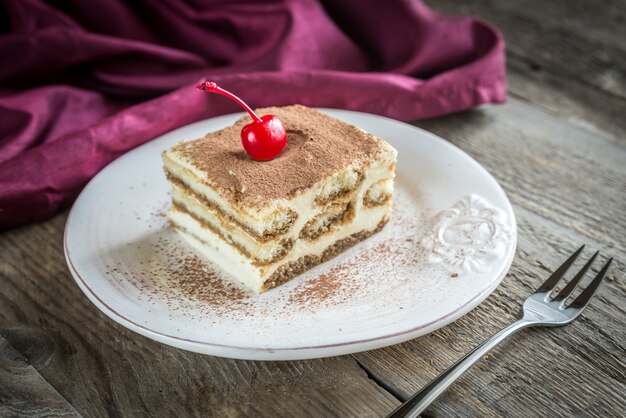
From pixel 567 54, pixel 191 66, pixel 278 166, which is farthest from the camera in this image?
pixel 567 54

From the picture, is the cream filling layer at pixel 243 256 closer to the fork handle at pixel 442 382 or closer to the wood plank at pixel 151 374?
the wood plank at pixel 151 374

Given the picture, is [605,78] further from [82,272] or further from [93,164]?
[82,272]

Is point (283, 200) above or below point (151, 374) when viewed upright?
above

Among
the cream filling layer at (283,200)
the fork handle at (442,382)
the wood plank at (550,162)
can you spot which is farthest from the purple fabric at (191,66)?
the fork handle at (442,382)

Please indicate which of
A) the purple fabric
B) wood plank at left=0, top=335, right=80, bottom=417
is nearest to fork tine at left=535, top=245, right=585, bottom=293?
the purple fabric

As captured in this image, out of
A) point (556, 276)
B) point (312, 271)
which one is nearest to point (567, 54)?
point (556, 276)

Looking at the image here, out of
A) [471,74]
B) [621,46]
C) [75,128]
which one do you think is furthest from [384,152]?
[621,46]

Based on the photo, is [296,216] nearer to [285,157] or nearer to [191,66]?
[285,157]
